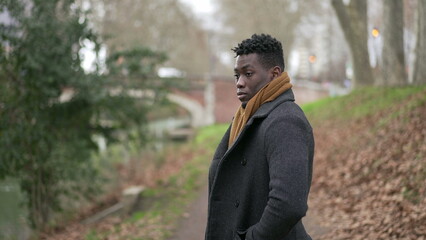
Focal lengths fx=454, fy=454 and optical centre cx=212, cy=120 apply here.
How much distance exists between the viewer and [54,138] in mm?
10953

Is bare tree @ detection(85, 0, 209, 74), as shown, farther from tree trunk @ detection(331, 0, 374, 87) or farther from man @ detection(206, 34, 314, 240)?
man @ detection(206, 34, 314, 240)

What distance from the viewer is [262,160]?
2.21m

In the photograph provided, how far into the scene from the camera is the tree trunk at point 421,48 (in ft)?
35.8

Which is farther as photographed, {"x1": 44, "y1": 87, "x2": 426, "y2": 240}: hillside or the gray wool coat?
{"x1": 44, "y1": 87, "x2": 426, "y2": 240}: hillside

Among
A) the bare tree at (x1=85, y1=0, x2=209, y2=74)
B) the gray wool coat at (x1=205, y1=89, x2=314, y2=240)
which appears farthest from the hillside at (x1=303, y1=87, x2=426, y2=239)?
the bare tree at (x1=85, y1=0, x2=209, y2=74)

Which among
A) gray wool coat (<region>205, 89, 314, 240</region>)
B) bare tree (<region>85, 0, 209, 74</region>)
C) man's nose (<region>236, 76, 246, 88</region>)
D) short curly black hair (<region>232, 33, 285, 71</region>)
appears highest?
bare tree (<region>85, 0, 209, 74</region>)

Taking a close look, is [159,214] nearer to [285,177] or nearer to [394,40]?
[285,177]

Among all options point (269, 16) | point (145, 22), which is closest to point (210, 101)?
point (269, 16)

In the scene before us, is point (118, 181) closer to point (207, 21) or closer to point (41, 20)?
point (41, 20)

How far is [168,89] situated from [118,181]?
581 centimetres

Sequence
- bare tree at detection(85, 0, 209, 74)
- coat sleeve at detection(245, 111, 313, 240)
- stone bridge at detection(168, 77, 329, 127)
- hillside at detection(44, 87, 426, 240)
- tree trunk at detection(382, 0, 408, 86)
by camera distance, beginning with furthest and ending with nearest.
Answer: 1. stone bridge at detection(168, 77, 329, 127)
2. bare tree at detection(85, 0, 209, 74)
3. tree trunk at detection(382, 0, 408, 86)
4. hillside at detection(44, 87, 426, 240)
5. coat sleeve at detection(245, 111, 313, 240)

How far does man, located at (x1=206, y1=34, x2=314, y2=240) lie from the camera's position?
204 centimetres

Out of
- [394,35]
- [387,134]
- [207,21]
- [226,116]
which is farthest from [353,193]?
[207,21]

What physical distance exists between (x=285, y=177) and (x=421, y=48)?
10382 millimetres
